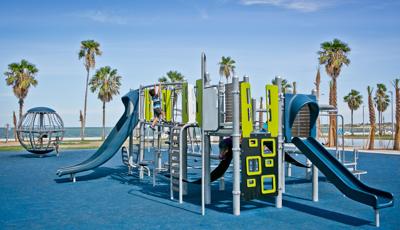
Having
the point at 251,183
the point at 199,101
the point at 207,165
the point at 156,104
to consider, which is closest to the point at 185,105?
the point at 199,101

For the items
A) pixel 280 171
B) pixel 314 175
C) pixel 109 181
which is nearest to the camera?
pixel 280 171

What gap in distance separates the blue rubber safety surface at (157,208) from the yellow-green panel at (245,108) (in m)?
1.84

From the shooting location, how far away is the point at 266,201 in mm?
9836

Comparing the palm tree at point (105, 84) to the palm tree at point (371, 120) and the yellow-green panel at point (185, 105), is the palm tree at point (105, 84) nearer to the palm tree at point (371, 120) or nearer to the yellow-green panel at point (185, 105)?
the palm tree at point (371, 120)

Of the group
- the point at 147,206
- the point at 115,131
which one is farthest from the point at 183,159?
the point at 115,131

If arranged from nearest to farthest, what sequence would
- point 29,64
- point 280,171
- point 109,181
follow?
1. point 280,171
2. point 109,181
3. point 29,64

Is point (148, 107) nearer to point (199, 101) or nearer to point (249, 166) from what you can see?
point (199, 101)

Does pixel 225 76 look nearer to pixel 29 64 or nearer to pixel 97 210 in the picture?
pixel 29 64

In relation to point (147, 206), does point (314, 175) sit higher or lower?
higher

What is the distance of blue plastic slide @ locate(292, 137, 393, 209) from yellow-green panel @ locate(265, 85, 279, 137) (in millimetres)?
951

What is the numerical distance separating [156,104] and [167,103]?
1.23ft

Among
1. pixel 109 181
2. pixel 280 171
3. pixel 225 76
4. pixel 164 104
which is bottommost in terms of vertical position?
pixel 109 181

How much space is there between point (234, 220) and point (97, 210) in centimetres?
319

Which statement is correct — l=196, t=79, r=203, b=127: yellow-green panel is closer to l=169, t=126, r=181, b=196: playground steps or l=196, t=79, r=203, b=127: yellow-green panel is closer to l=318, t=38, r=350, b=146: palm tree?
l=169, t=126, r=181, b=196: playground steps
